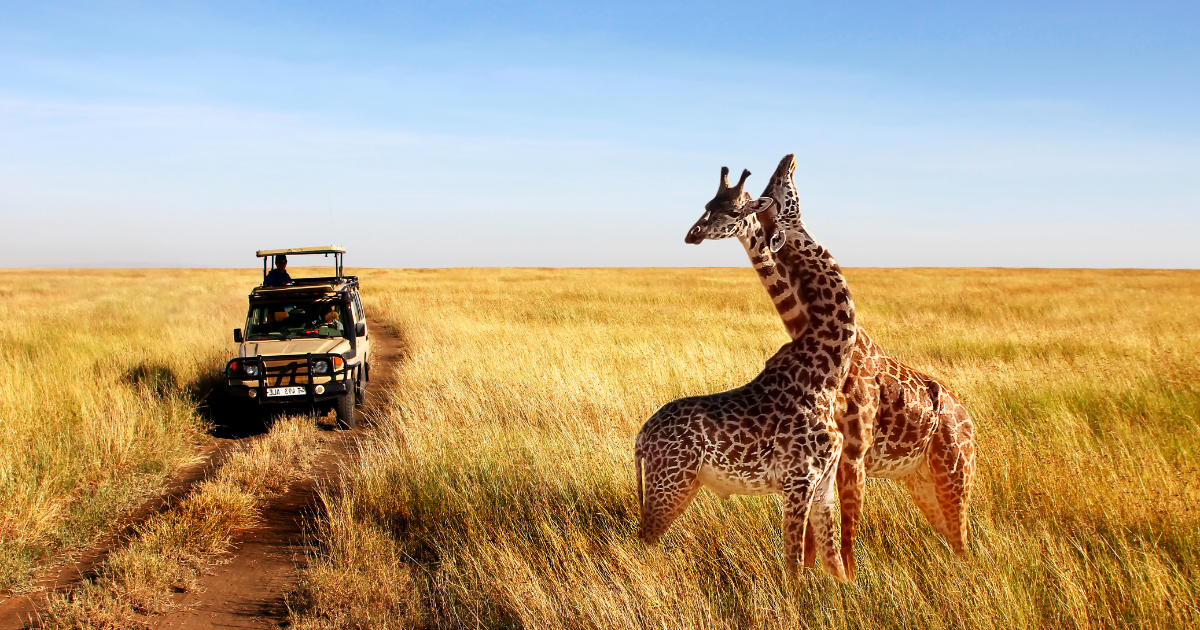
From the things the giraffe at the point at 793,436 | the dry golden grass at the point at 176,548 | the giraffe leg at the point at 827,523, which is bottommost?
the dry golden grass at the point at 176,548

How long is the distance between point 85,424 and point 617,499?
6.63 meters

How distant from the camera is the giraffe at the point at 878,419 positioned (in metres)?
2.95

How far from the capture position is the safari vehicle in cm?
892

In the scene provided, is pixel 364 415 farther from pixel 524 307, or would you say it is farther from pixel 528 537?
pixel 524 307

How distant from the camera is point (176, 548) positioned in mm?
5176

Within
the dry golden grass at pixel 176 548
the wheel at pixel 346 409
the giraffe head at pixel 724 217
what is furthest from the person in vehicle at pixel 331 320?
the giraffe head at pixel 724 217

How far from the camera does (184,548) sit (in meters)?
5.21

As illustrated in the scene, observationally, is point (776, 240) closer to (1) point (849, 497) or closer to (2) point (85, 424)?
(1) point (849, 497)

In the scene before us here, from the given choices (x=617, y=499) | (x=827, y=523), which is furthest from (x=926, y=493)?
(x=617, y=499)

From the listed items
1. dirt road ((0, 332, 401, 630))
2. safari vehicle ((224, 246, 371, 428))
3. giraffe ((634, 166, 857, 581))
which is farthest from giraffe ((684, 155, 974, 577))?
safari vehicle ((224, 246, 371, 428))

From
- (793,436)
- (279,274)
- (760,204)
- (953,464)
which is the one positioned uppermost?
(760,204)

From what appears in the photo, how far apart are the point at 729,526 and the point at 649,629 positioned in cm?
123

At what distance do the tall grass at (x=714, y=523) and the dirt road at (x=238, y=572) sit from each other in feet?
0.95

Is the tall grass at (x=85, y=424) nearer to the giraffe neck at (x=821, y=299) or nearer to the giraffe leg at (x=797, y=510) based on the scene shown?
the giraffe leg at (x=797, y=510)
